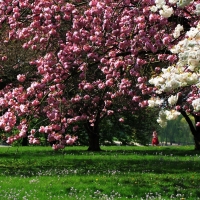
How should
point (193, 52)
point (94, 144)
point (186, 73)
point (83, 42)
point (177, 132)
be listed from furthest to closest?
point (177, 132) < point (94, 144) < point (83, 42) < point (186, 73) < point (193, 52)

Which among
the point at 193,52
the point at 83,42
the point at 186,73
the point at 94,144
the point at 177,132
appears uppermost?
the point at 83,42

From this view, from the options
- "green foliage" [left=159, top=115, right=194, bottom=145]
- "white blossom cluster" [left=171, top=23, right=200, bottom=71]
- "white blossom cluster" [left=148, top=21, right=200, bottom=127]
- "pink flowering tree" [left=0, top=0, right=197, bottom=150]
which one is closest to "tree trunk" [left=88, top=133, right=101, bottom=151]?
"pink flowering tree" [left=0, top=0, right=197, bottom=150]

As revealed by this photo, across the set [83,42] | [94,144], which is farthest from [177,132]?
[83,42]

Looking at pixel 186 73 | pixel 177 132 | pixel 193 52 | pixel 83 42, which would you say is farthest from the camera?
pixel 177 132

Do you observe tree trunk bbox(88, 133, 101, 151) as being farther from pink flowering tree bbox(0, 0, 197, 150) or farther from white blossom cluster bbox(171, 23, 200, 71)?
white blossom cluster bbox(171, 23, 200, 71)

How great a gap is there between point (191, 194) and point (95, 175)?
13.1 ft

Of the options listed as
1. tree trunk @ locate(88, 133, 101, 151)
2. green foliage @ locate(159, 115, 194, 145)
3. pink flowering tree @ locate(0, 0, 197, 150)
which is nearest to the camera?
pink flowering tree @ locate(0, 0, 197, 150)

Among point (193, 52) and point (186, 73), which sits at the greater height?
point (193, 52)

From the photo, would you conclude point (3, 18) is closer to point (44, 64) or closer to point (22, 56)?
point (44, 64)

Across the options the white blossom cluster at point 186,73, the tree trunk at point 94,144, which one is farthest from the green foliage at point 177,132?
the white blossom cluster at point 186,73

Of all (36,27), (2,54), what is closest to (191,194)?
(36,27)

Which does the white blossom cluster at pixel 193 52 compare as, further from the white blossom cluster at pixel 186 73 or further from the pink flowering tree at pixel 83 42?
the pink flowering tree at pixel 83 42

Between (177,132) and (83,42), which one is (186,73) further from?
(177,132)

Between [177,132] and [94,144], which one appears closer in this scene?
[94,144]
